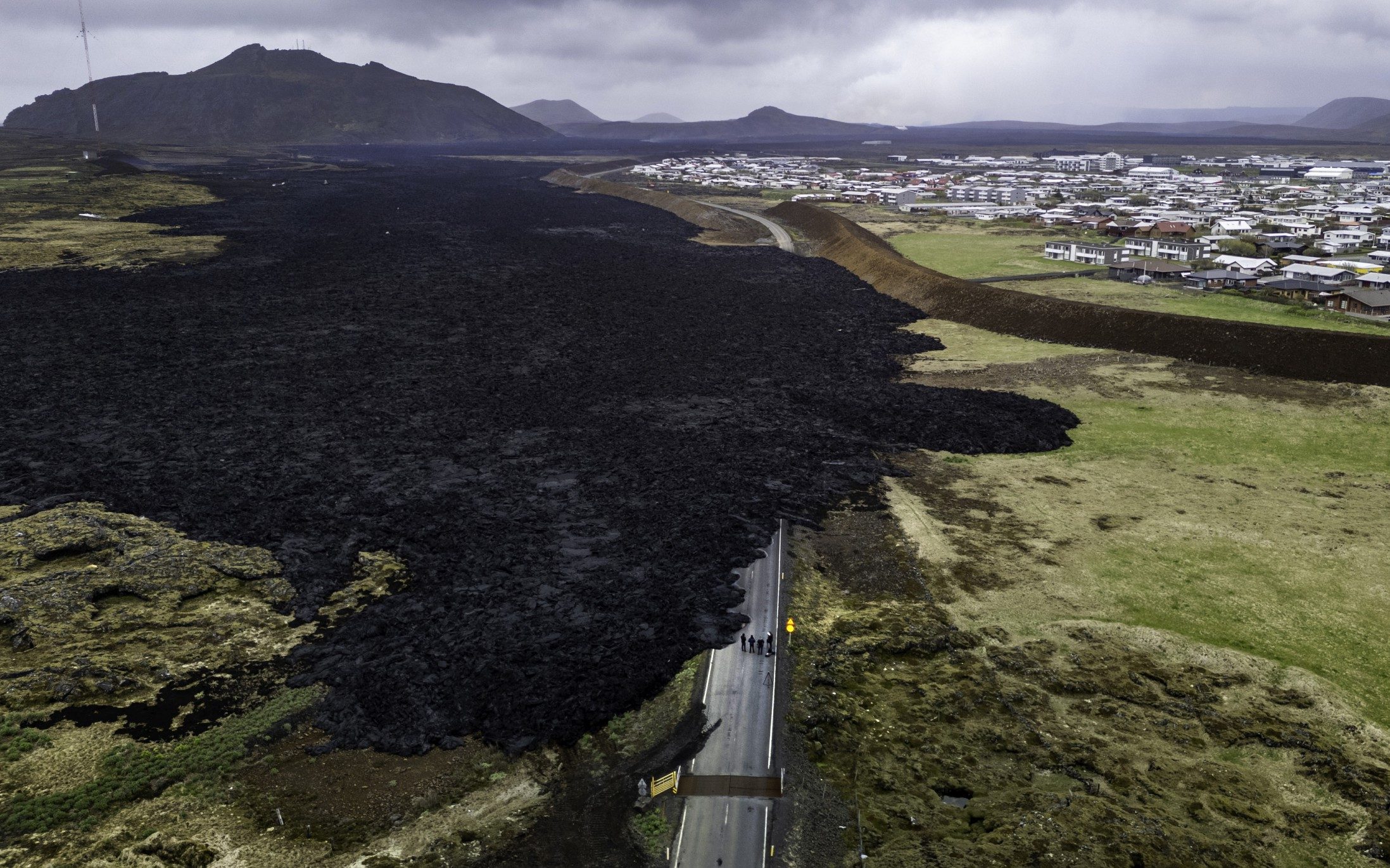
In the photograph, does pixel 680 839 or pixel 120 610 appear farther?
pixel 120 610

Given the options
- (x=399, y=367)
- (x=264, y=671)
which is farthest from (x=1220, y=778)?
(x=399, y=367)

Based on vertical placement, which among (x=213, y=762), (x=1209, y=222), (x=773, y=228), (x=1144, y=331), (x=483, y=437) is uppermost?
(x=1209, y=222)

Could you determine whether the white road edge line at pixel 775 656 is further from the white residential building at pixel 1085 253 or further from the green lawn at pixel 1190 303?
the white residential building at pixel 1085 253

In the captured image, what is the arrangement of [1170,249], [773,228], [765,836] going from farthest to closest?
[773,228]
[1170,249]
[765,836]

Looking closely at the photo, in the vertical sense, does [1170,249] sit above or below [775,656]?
above

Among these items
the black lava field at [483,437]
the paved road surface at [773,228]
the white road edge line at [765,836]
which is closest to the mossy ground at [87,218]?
the black lava field at [483,437]

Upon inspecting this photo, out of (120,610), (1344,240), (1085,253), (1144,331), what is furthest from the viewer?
(1344,240)

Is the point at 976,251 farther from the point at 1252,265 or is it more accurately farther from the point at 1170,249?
the point at 1252,265

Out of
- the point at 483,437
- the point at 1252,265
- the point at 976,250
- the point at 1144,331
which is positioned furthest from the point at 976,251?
the point at 483,437

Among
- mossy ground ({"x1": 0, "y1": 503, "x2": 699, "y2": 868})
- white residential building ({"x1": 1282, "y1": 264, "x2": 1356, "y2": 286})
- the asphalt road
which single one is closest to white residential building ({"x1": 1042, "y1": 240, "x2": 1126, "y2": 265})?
white residential building ({"x1": 1282, "y1": 264, "x2": 1356, "y2": 286})
